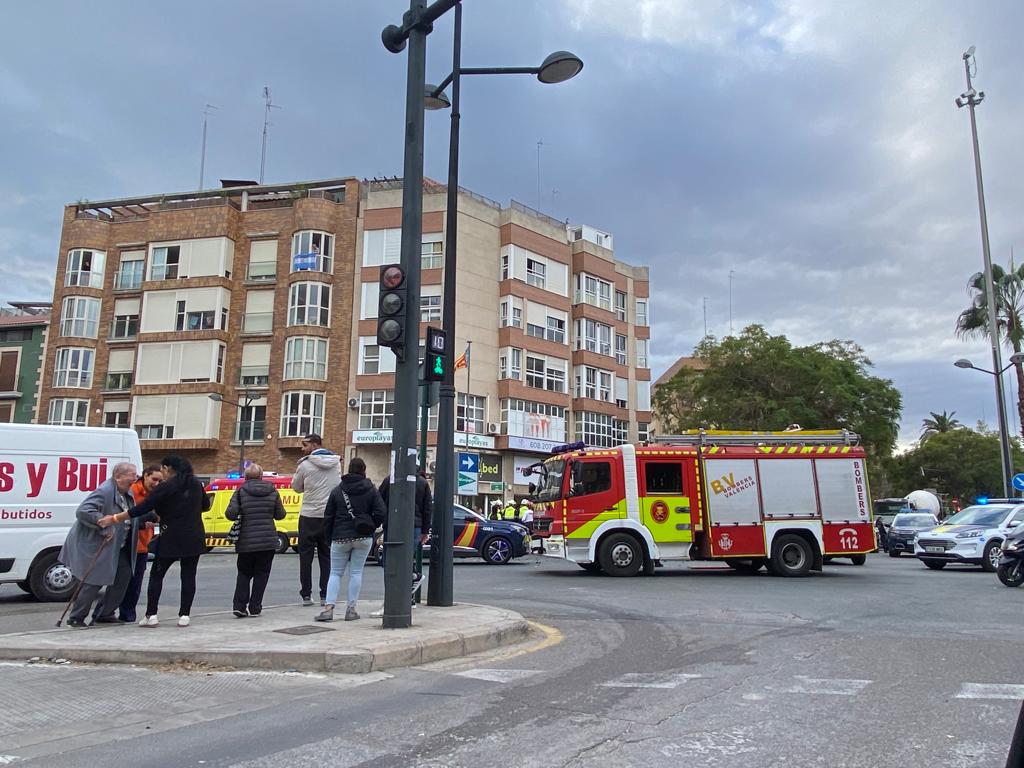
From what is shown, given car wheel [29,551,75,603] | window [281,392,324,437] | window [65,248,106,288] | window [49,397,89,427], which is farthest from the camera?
window [65,248,106,288]

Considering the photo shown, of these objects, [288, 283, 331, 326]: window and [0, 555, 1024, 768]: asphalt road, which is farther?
[288, 283, 331, 326]: window

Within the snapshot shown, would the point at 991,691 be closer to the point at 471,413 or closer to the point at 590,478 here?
the point at 590,478

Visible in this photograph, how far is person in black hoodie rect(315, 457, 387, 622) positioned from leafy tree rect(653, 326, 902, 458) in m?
32.0

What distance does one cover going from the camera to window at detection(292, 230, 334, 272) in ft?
145

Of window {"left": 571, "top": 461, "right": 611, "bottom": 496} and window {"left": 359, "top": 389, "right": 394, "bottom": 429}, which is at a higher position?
window {"left": 359, "top": 389, "right": 394, "bottom": 429}

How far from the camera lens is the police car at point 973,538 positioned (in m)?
18.9

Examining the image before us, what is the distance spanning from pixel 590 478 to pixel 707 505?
2411mm

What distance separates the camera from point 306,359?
43.3 metres

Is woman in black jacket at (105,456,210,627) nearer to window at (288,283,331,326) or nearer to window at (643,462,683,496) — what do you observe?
window at (643,462,683,496)

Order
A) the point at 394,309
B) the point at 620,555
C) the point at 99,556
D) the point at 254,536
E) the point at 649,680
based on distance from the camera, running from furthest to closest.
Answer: the point at 620,555, the point at 254,536, the point at 99,556, the point at 394,309, the point at 649,680

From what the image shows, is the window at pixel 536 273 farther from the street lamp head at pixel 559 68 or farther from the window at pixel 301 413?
the street lamp head at pixel 559 68

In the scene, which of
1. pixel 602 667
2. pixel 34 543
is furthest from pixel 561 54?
pixel 34 543

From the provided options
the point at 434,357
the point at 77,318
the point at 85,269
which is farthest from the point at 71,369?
the point at 434,357

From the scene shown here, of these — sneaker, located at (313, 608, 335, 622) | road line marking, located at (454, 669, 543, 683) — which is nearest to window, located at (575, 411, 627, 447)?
sneaker, located at (313, 608, 335, 622)
